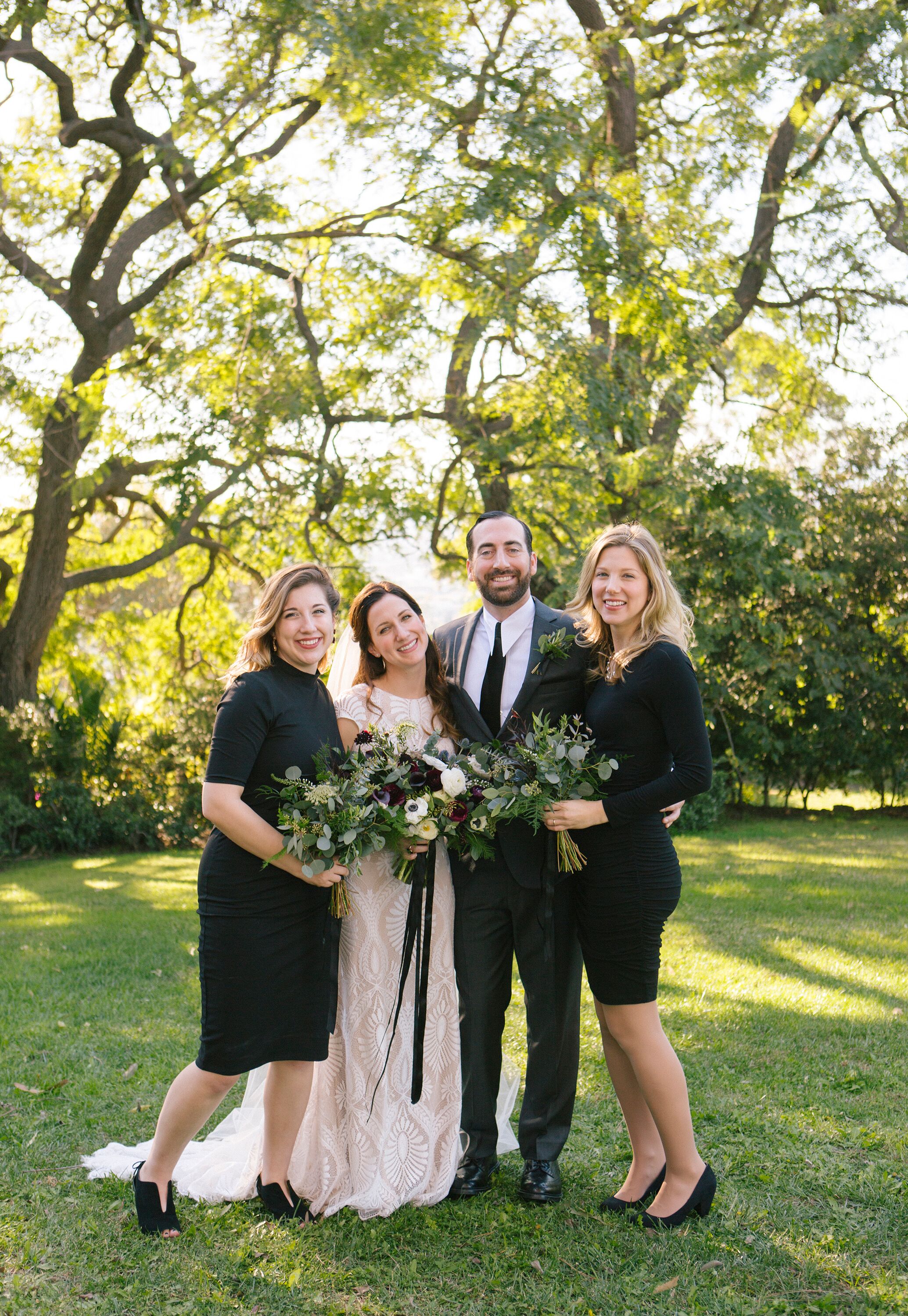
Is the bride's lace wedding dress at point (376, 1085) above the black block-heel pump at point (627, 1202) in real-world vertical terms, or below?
above

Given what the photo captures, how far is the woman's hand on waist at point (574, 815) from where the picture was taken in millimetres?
3633

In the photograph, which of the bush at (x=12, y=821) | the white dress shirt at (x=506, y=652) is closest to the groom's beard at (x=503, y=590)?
the white dress shirt at (x=506, y=652)

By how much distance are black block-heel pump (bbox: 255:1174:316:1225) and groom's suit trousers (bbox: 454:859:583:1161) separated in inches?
25.6

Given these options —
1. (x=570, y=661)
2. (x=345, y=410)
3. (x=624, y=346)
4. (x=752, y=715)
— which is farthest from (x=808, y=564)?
(x=570, y=661)

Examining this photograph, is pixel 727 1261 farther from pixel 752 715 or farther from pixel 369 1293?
pixel 752 715

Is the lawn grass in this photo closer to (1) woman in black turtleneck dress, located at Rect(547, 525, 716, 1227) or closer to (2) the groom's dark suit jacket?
(1) woman in black turtleneck dress, located at Rect(547, 525, 716, 1227)

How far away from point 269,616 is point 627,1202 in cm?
244

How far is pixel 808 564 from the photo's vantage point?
14.6 metres

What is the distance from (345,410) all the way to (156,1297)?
10527mm

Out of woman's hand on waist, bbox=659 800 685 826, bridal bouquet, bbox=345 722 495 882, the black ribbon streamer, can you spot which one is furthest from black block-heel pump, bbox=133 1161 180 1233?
woman's hand on waist, bbox=659 800 685 826

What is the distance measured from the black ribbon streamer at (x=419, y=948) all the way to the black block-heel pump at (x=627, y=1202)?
0.76m

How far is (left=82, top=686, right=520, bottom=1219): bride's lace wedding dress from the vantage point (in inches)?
155

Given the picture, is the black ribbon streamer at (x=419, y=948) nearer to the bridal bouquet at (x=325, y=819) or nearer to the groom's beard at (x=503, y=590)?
the bridal bouquet at (x=325, y=819)

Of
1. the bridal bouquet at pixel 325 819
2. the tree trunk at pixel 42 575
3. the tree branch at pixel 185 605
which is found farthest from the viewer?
the tree branch at pixel 185 605
